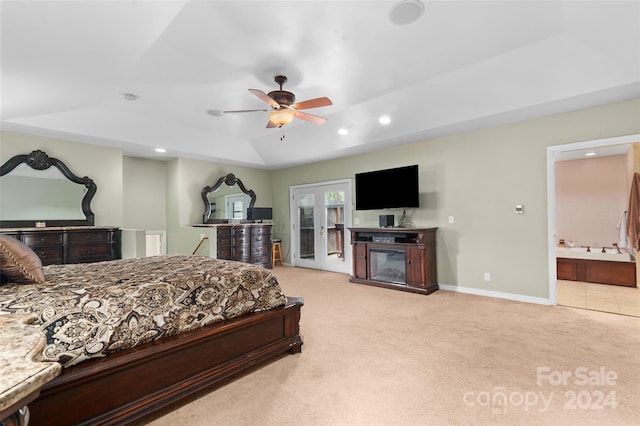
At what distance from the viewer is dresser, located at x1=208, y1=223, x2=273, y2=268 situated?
6.15 m

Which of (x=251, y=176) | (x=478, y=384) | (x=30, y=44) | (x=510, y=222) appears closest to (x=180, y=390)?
(x=478, y=384)

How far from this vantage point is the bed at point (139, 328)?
1.58 meters

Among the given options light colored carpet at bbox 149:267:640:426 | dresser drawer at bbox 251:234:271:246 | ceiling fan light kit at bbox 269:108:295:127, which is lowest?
light colored carpet at bbox 149:267:640:426

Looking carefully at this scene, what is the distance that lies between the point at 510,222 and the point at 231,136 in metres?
4.97

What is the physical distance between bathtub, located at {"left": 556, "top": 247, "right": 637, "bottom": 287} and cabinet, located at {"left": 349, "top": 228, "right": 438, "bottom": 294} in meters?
2.45

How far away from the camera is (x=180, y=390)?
6.35ft

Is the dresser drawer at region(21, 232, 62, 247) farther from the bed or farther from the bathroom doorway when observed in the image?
the bathroom doorway

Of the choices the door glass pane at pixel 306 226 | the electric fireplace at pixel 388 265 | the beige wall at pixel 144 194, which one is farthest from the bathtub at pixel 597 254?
the beige wall at pixel 144 194

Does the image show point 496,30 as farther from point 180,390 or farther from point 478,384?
point 180,390

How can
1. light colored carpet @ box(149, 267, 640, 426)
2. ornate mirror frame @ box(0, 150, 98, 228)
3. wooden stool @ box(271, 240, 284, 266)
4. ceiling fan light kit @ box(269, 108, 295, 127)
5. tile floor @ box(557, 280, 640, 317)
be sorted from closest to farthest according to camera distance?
light colored carpet @ box(149, 267, 640, 426), ceiling fan light kit @ box(269, 108, 295, 127), tile floor @ box(557, 280, 640, 317), ornate mirror frame @ box(0, 150, 98, 228), wooden stool @ box(271, 240, 284, 266)

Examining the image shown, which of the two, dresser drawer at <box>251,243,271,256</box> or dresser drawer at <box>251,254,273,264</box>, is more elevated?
dresser drawer at <box>251,243,271,256</box>

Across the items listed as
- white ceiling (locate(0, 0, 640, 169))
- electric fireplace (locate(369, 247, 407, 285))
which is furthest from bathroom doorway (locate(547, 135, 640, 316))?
electric fireplace (locate(369, 247, 407, 285))

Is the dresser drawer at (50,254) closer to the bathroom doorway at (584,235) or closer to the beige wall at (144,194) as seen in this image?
the beige wall at (144,194)

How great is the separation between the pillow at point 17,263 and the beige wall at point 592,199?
25.5ft
